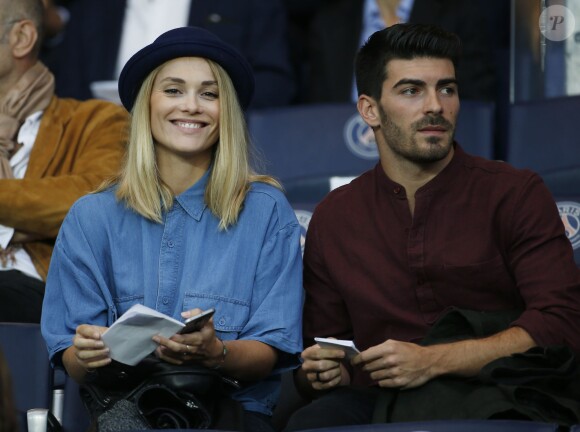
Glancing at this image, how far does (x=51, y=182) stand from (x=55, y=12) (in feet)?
7.24

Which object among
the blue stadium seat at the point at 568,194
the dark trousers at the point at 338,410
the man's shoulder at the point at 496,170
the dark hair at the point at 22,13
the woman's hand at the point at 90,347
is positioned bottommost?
the dark trousers at the point at 338,410

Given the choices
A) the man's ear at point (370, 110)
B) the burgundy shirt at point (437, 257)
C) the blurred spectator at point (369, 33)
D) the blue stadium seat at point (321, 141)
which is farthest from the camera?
the blurred spectator at point (369, 33)

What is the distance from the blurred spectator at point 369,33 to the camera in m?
5.20

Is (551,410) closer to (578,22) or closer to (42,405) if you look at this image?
(42,405)

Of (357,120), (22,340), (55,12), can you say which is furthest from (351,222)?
(55,12)

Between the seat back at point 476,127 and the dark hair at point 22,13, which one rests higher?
the dark hair at point 22,13

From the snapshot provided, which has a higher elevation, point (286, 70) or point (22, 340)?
point (286, 70)

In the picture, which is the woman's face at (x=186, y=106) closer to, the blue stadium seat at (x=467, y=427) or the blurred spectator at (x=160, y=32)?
the blue stadium seat at (x=467, y=427)

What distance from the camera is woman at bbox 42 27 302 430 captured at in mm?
3295

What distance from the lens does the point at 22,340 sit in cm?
360

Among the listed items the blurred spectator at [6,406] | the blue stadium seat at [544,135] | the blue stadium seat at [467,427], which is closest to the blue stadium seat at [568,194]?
the blue stadium seat at [544,135]

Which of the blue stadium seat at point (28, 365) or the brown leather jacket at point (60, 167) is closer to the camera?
the blue stadium seat at point (28, 365)

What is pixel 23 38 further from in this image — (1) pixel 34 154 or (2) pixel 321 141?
(2) pixel 321 141

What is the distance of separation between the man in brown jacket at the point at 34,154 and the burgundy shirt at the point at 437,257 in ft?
3.30
